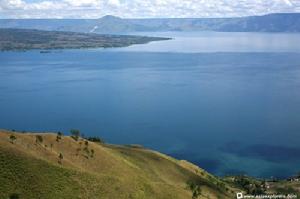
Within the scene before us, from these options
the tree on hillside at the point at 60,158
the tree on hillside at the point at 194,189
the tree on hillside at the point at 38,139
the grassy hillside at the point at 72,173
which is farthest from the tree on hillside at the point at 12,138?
the tree on hillside at the point at 194,189

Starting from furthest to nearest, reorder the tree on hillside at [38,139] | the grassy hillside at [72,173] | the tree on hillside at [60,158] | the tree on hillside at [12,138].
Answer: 1. the tree on hillside at [38,139]
2. the tree on hillside at [12,138]
3. the tree on hillside at [60,158]
4. the grassy hillside at [72,173]

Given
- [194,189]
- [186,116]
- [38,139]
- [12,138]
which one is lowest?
[194,189]

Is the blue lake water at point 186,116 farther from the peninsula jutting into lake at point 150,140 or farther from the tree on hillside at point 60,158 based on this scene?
the tree on hillside at point 60,158

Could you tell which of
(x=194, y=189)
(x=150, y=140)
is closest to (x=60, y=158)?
(x=194, y=189)

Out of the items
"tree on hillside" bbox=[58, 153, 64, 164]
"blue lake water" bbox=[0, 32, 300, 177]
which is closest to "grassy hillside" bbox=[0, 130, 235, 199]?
"tree on hillside" bbox=[58, 153, 64, 164]

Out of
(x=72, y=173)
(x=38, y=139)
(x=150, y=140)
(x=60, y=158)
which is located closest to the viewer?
(x=72, y=173)

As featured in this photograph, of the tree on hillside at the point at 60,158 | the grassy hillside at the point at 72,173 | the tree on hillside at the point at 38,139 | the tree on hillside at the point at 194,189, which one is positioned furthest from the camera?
the tree on hillside at the point at 194,189

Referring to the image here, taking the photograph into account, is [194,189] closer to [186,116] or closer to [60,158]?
[60,158]

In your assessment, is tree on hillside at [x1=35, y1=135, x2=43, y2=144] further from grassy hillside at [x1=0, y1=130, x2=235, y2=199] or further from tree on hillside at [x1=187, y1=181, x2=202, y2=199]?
tree on hillside at [x1=187, y1=181, x2=202, y2=199]
